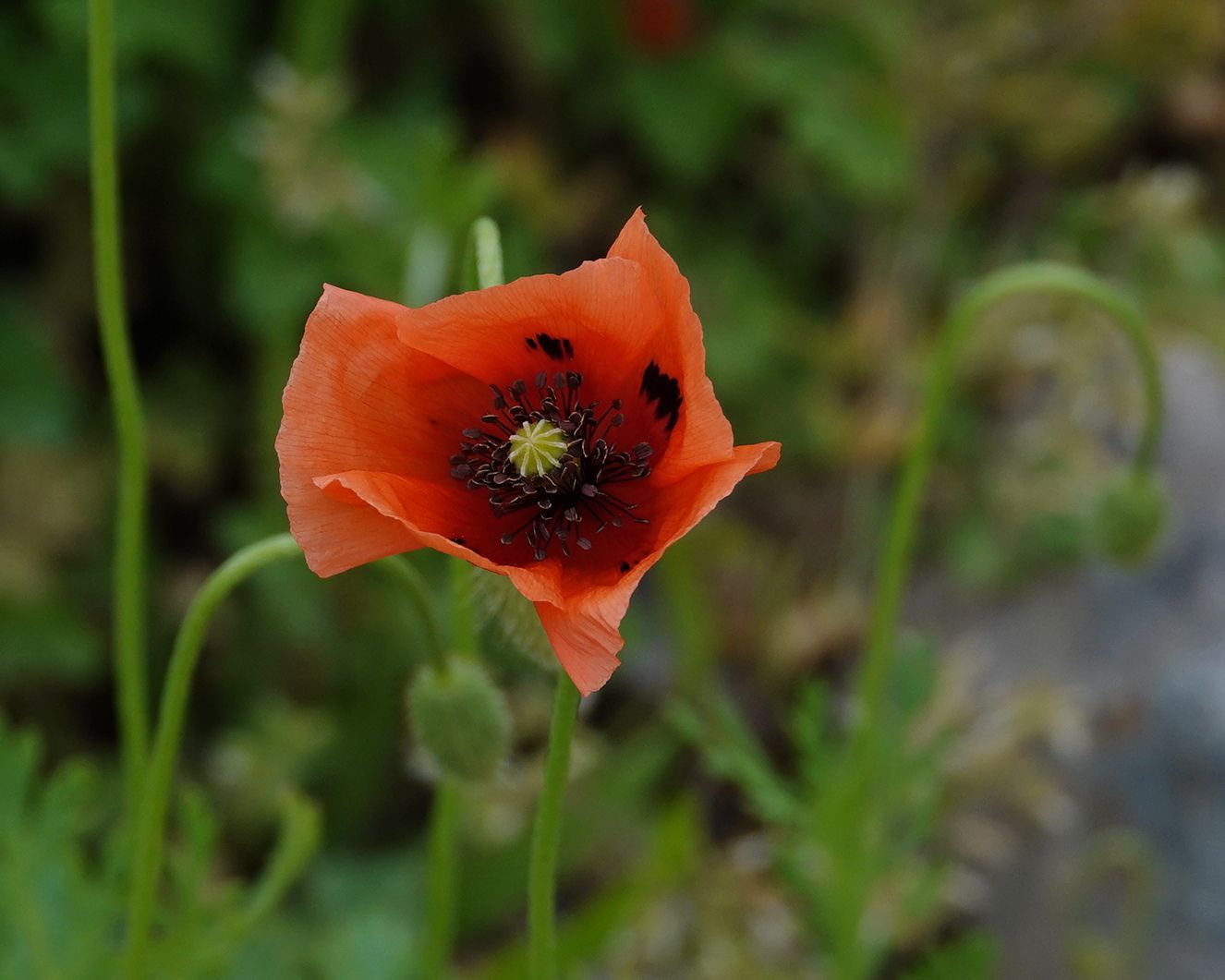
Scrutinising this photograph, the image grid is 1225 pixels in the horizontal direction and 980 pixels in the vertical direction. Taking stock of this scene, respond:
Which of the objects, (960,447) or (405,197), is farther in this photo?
(960,447)

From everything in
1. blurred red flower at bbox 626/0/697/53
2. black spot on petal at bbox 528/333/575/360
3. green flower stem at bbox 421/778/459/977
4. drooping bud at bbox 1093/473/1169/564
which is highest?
blurred red flower at bbox 626/0/697/53

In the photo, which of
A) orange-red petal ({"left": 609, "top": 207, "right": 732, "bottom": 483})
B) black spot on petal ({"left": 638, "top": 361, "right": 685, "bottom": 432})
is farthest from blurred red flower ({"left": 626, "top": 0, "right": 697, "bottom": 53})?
orange-red petal ({"left": 609, "top": 207, "right": 732, "bottom": 483})

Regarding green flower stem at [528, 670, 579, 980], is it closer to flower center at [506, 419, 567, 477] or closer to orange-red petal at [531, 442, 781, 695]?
orange-red petal at [531, 442, 781, 695]

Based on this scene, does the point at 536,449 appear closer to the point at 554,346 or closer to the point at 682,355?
the point at 554,346

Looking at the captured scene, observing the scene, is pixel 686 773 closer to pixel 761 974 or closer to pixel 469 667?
pixel 761 974

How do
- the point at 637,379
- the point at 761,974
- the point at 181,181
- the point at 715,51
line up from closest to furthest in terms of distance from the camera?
the point at 637,379 < the point at 761,974 < the point at 181,181 < the point at 715,51

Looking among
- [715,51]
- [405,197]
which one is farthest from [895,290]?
[405,197]
